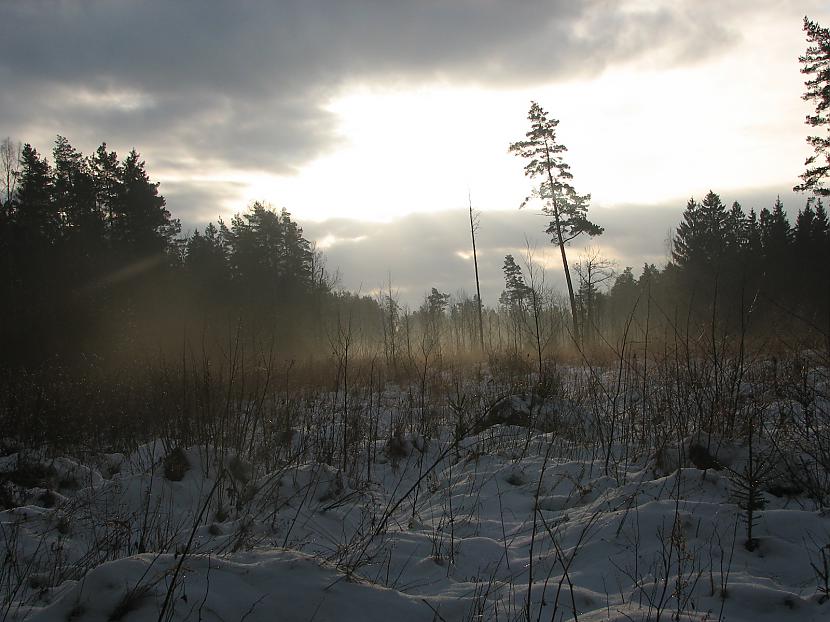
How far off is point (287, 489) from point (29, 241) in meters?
20.3

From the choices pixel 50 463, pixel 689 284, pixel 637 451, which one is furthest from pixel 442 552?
pixel 689 284

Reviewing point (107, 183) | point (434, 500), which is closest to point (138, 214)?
point (107, 183)

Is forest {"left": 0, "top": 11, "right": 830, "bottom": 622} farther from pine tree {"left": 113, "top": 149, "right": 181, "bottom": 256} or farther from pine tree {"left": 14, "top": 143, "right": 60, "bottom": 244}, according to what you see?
pine tree {"left": 113, "top": 149, "right": 181, "bottom": 256}

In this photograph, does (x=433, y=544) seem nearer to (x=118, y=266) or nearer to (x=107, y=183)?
(x=118, y=266)

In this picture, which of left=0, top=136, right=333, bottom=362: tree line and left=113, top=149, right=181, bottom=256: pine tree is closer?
left=0, top=136, right=333, bottom=362: tree line

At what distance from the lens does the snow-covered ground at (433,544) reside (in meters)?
1.88

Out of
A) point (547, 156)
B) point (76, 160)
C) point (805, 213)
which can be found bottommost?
point (805, 213)

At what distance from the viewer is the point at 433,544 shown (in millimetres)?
2887

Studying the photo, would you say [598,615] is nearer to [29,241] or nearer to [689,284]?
[29,241]

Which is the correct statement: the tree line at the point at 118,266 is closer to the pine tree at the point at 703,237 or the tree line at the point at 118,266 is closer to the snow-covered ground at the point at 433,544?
the snow-covered ground at the point at 433,544

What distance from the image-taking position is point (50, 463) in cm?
554

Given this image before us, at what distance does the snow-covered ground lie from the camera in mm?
1879

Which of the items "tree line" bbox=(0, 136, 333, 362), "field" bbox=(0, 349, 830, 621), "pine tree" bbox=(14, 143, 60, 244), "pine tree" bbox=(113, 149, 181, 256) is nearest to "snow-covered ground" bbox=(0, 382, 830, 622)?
"field" bbox=(0, 349, 830, 621)

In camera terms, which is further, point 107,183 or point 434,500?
point 107,183
